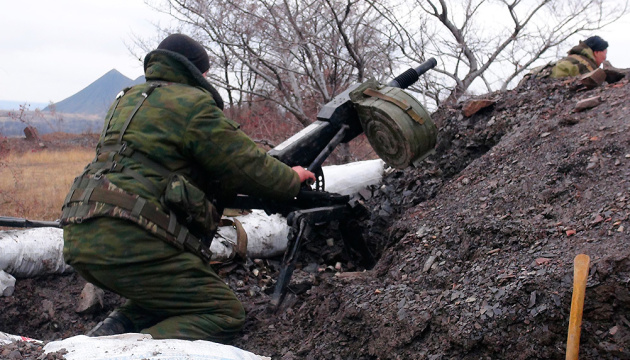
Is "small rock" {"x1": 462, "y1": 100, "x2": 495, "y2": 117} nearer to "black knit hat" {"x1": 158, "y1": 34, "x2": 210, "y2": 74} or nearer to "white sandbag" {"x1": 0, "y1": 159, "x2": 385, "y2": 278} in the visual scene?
"white sandbag" {"x1": 0, "y1": 159, "x2": 385, "y2": 278}

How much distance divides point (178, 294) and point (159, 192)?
0.55 metres

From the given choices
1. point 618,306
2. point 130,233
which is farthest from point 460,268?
point 130,233

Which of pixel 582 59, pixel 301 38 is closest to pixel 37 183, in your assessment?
→ pixel 301 38

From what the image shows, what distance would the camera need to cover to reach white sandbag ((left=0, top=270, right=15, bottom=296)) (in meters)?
3.66

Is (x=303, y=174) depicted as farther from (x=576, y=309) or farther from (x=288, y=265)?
(x=576, y=309)

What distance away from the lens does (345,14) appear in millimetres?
6832

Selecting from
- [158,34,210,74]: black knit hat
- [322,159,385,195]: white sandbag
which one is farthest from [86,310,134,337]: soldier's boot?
[322,159,385,195]: white sandbag

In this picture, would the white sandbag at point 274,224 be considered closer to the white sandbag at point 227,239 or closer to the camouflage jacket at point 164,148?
the white sandbag at point 227,239

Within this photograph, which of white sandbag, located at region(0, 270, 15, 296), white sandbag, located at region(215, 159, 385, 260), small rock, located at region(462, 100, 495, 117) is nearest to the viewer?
white sandbag, located at region(0, 270, 15, 296)

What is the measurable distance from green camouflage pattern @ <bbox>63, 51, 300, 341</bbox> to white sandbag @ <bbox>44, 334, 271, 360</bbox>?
521 mm

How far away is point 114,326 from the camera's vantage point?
3.03 metres

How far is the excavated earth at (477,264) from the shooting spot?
90.2 inches

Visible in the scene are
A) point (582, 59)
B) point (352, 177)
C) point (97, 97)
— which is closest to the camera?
point (352, 177)

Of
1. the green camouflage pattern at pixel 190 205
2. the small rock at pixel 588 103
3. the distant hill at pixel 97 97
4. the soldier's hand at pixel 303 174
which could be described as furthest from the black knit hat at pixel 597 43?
the distant hill at pixel 97 97
